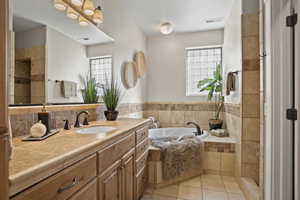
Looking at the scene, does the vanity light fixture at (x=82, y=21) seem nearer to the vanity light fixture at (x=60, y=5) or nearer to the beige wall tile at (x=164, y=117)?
the vanity light fixture at (x=60, y=5)

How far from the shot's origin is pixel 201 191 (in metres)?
2.19

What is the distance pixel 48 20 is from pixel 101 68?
2.77 feet

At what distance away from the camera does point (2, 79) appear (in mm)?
470

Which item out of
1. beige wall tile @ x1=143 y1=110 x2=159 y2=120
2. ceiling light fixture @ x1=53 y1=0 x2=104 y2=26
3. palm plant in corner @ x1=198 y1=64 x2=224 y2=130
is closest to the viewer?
ceiling light fixture @ x1=53 y1=0 x2=104 y2=26

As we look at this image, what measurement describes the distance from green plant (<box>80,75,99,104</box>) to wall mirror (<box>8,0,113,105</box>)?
0.07 m

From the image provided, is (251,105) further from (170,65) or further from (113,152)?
(170,65)

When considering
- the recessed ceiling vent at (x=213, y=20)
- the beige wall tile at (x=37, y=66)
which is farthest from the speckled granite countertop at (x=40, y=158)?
the recessed ceiling vent at (x=213, y=20)

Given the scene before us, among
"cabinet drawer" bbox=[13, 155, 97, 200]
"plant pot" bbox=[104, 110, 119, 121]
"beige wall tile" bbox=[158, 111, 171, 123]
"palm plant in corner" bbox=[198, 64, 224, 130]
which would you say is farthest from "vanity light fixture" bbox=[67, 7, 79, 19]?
"beige wall tile" bbox=[158, 111, 171, 123]

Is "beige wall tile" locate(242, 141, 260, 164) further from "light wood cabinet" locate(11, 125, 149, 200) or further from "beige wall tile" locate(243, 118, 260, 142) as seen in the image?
"light wood cabinet" locate(11, 125, 149, 200)

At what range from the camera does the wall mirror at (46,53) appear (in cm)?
127

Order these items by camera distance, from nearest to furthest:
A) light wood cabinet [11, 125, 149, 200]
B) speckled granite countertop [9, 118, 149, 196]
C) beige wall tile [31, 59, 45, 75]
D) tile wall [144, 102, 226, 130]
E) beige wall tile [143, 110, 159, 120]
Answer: speckled granite countertop [9, 118, 149, 196]
light wood cabinet [11, 125, 149, 200]
beige wall tile [31, 59, 45, 75]
tile wall [144, 102, 226, 130]
beige wall tile [143, 110, 159, 120]

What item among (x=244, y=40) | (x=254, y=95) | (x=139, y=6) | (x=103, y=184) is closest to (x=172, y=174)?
(x=103, y=184)

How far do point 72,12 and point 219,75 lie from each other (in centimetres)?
288

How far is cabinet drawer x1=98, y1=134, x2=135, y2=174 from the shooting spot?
3.67 feet
